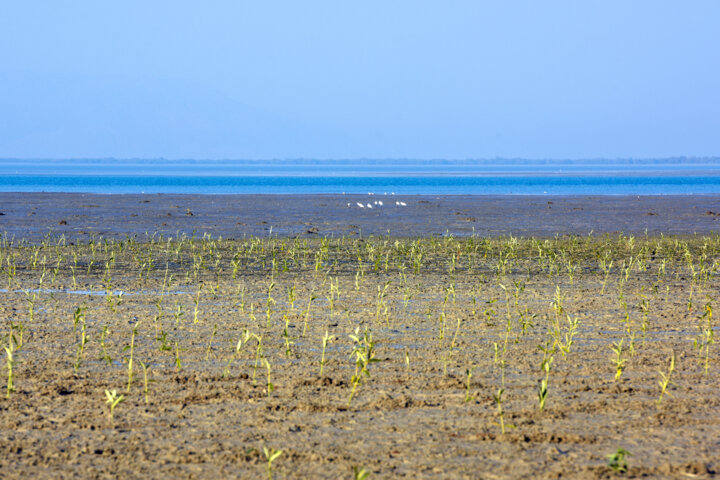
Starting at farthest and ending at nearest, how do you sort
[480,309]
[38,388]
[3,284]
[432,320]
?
[3,284]
[480,309]
[432,320]
[38,388]

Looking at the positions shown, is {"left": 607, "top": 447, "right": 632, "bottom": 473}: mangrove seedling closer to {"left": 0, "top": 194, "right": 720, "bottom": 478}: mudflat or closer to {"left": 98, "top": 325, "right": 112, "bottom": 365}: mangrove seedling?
{"left": 0, "top": 194, "right": 720, "bottom": 478}: mudflat

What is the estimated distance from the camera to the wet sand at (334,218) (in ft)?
79.2

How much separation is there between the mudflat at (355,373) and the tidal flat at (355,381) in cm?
2

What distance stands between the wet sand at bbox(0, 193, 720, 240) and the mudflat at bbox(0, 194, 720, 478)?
30.9ft

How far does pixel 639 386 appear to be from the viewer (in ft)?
22.4

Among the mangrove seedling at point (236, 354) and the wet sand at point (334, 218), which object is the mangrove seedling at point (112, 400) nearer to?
the mangrove seedling at point (236, 354)

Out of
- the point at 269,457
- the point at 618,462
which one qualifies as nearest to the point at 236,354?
the point at 269,457

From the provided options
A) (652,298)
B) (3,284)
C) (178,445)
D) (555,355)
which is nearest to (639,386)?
(555,355)

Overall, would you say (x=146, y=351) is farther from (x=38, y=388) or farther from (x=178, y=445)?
(x=178, y=445)

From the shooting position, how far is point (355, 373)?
7184 mm

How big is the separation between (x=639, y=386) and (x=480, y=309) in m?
3.69

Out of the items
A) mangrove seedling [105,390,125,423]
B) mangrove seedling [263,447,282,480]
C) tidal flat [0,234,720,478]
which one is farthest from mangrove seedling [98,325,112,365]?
mangrove seedling [263,447,282,480]

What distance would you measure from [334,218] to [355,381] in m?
23.0

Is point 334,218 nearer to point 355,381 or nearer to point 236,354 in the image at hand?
point 236,354
